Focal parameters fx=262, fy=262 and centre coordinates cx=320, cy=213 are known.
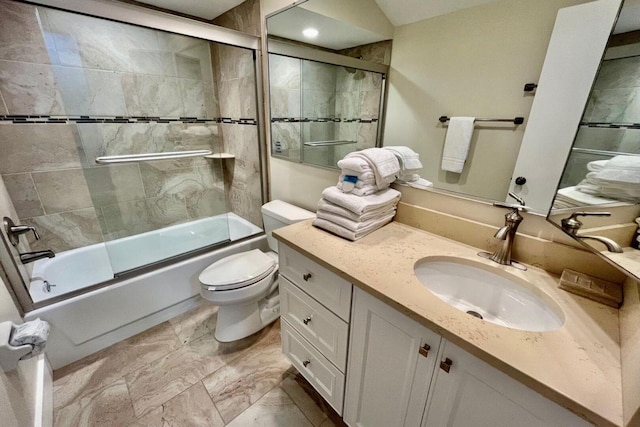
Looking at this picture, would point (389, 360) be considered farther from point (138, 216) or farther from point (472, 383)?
point (138, 216)

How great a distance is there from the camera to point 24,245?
1734mm

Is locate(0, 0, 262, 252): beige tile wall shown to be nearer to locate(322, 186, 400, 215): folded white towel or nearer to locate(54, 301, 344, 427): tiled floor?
locate(54, 301, 344, 427): tiled floor

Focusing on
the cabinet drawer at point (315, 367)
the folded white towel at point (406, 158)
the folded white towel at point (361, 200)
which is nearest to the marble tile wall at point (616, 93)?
the folded white towel at point (406, 158)

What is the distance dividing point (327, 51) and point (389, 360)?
1.62 meters

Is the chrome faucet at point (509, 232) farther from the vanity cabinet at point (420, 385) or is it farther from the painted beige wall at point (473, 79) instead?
the vanity cabinet at point (420, 385)

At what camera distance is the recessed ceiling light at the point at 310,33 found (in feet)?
5.18

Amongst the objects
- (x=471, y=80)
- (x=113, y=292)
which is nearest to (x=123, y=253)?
(x=113, y=292)

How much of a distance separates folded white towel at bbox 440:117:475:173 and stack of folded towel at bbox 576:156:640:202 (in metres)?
0.35

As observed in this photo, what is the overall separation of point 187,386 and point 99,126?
6.41 feet

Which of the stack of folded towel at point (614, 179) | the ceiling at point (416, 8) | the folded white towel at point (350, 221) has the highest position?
the ceiling at point (416, 8)

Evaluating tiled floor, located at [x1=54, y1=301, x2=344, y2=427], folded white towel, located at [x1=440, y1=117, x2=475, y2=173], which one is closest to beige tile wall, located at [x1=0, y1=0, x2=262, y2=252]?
tiled floor, located at [x1=54, y1=301, x2=344, y2=427]

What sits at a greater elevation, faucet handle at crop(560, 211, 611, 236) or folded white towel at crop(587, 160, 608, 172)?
folded white towel at crop(587, 160, 608, 172)

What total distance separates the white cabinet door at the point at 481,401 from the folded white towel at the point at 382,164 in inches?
25.9

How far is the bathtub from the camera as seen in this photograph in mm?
1434
